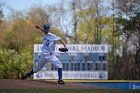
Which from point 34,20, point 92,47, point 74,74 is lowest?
point 74,74

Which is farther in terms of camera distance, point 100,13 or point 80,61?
point 100,13

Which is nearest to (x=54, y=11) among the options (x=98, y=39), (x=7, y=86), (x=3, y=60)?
(x=98, y=39)

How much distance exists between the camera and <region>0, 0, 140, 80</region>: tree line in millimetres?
40219

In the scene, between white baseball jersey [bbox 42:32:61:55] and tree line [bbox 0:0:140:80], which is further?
tree line [bbox 0:0:140:80]

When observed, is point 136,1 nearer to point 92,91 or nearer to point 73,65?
point 73,65

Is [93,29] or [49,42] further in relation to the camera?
[93,29]

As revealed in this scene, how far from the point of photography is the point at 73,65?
2984cm

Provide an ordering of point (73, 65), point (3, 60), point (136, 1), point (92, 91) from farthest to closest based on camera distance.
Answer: point (136, 1) < point (3, 60) < point (73, 65) < point (92, 91)

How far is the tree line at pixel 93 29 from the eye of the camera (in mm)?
40219

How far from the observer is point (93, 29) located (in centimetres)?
4619

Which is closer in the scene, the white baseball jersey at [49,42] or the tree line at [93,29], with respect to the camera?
the white baseball jersey at [49,42]

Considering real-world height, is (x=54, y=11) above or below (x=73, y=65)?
above

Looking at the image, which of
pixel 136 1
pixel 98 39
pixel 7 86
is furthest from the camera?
pixel 98 39

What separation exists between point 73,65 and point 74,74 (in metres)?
0.72
